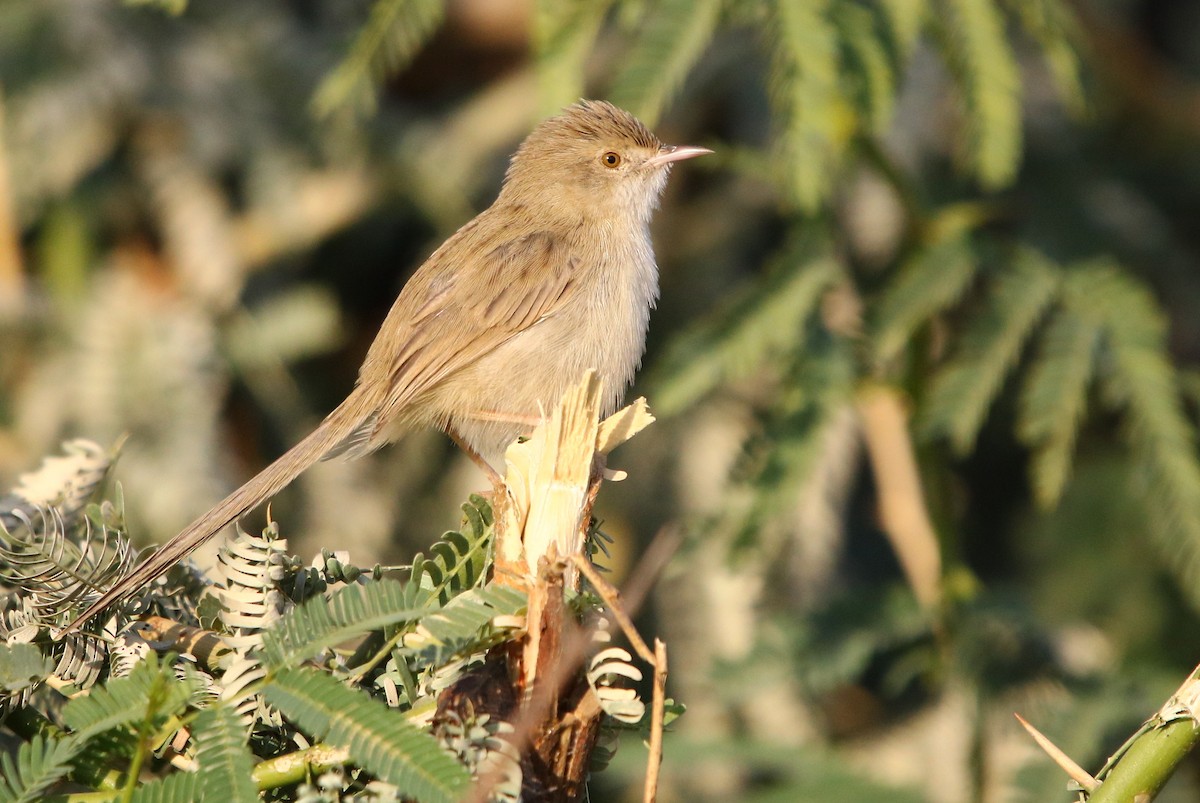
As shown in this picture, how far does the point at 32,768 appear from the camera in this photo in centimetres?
193

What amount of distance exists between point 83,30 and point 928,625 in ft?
14.1

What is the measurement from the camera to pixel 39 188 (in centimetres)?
596

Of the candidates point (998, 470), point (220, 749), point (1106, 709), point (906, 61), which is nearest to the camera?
point (220, 749)

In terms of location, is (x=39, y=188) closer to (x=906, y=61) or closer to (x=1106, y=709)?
(x=906, y=61)

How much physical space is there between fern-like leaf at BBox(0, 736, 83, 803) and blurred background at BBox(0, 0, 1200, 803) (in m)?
2.68

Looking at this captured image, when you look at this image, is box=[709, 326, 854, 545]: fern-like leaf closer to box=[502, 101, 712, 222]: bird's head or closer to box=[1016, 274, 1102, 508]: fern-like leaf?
box=[1016, 274, 1102, 508]: fern-like leaf

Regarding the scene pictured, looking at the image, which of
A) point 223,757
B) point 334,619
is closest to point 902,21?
point 334,619

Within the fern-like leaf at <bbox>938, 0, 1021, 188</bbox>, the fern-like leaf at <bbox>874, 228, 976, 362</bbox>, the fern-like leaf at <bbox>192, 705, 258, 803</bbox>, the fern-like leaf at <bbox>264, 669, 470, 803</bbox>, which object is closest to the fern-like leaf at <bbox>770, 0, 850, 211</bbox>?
the fern-like leaf at <bbox>938, 0, 1021, 188</bbox>

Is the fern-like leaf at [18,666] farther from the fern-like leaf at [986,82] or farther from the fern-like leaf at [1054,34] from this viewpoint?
the fern-like leaf at [1054,34]

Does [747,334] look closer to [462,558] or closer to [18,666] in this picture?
[462,558]

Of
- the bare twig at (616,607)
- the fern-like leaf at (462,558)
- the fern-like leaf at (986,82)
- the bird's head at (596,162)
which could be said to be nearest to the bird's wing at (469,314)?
the bird's head at (596,162)

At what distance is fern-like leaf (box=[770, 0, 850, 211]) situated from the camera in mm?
3865

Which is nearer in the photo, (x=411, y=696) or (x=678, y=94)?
(x=411, y=696)

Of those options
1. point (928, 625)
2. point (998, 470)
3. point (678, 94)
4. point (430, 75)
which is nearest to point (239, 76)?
point (430, 75)
